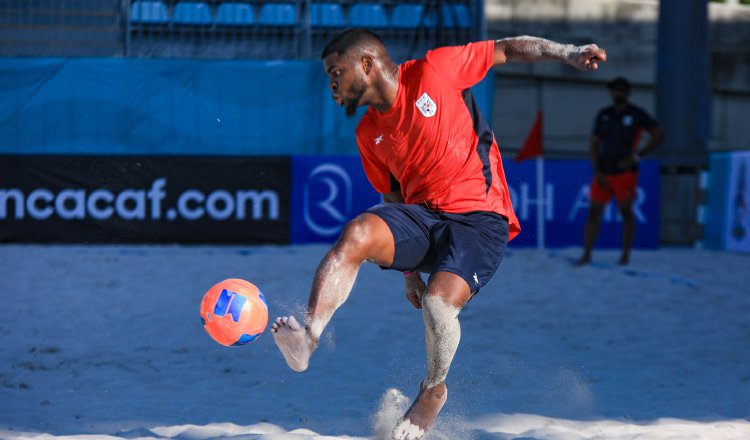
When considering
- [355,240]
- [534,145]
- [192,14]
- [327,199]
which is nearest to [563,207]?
[534,145]

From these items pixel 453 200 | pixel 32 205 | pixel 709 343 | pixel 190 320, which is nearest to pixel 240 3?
pixel 32 205

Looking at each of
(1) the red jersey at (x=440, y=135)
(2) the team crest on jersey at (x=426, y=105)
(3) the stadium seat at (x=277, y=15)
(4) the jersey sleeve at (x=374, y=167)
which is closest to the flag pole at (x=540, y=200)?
(3) the stadium seat at (x=277, y=15)

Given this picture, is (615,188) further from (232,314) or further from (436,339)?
(232,314)

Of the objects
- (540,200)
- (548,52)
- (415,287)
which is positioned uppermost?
(548,52)

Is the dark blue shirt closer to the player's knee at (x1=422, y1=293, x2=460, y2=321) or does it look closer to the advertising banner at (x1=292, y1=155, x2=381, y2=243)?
the advertising banner at (x1=292, y1=155, x2=381, y2=243)

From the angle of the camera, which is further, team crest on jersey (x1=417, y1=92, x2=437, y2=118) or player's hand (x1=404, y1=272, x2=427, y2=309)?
player's hand (x1=404, y1=272, x2=427, y2=309)

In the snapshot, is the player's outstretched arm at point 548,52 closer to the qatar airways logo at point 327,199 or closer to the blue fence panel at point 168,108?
the qatar airways logo at point 327,199

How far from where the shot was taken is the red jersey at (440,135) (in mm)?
3973

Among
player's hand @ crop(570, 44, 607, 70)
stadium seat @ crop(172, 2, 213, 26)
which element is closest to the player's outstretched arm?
player's hand @ crop(570, 44, 607, 70)

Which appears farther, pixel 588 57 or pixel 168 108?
pixel 168 108

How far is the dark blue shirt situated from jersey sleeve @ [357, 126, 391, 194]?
19.7ft

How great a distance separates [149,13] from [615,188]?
19.0 feet

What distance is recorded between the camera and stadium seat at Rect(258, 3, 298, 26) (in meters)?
11.9

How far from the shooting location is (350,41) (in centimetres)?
385
